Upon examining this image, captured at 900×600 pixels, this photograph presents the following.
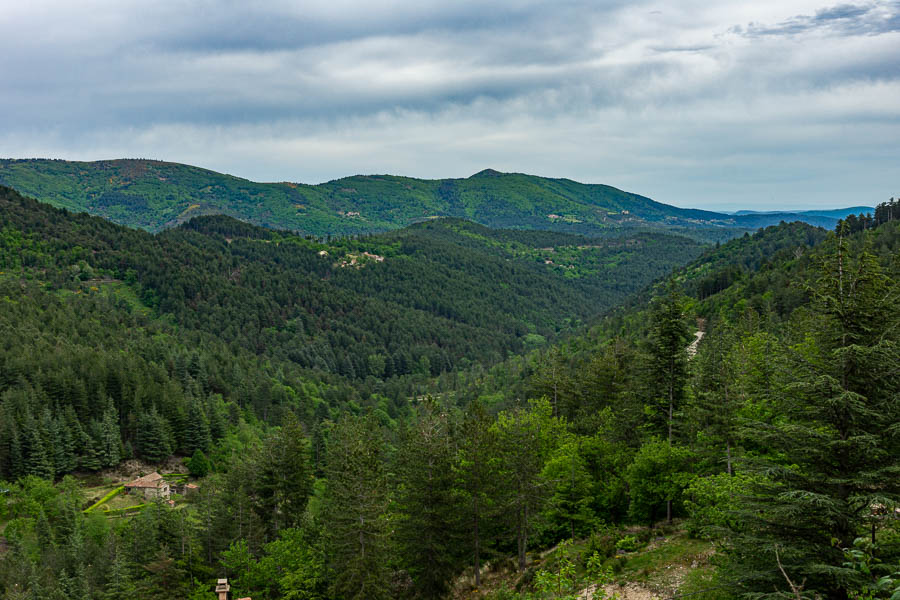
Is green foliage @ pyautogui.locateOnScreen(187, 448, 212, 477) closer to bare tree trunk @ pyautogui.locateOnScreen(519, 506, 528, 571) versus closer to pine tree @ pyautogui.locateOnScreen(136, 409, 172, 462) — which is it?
pine tree @ pyautogui.locateOnScreen(136, 409, 172, 462)

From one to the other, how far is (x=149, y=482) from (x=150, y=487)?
0.91 m

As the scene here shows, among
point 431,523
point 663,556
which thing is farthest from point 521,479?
point 663,556

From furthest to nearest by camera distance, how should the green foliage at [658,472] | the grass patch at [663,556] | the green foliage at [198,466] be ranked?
the green foliage at [198,466] → the green foliage at [658,472] → the grass patch at [663,556]

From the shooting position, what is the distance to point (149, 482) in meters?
66.1

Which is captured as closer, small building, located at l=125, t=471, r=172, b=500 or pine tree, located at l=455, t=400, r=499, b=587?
pine tree, located at l=455, t=400, r=499, b=587

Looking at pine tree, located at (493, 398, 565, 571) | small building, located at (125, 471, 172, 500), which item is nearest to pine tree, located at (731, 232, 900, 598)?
pine tree, located at (493, 398, 565, 571)

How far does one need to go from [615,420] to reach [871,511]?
23.7m

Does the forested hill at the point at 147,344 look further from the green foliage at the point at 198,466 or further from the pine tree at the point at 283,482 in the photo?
the pine tree at the point at 283,482

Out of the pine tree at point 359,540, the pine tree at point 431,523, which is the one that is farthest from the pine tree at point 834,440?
the pine tree at point 359,540

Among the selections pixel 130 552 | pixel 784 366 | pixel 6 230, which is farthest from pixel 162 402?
pixel 6 230

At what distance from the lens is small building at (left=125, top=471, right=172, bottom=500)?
2542 inches

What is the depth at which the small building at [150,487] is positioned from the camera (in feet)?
212

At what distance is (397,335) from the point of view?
196875 millimetres

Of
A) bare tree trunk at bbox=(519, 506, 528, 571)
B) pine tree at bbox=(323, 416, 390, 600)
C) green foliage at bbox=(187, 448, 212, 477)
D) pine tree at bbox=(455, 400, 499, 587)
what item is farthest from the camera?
green foliage at bbox=(187, 448, 212, 477)
